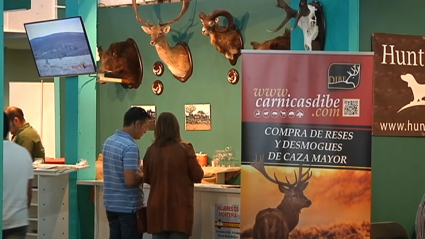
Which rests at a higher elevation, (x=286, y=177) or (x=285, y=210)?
(x=286, y=177)

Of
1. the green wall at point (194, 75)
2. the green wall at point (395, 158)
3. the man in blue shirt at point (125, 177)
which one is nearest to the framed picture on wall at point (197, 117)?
the green wall at point (194, 75)

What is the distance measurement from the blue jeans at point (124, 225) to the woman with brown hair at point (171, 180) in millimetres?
111

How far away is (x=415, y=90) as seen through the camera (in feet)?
17.4

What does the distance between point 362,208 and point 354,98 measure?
729 millimetres

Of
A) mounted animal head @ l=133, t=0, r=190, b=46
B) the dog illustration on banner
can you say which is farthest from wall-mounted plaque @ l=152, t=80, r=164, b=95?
the dog illustration on banner

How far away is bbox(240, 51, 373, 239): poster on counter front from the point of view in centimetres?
420

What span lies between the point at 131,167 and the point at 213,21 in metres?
3.31

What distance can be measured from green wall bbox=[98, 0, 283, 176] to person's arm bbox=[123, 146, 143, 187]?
3.23m

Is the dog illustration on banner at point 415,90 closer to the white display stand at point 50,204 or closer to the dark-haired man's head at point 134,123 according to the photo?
the dark-haired man's head at point 134,123

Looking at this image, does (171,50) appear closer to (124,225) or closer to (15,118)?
(15,118)

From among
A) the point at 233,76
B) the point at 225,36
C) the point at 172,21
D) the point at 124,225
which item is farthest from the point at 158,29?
the point at 124,225

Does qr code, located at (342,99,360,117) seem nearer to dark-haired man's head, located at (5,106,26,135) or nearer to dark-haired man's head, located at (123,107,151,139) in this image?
dark-haired man's head, located at (123,107,151,139)

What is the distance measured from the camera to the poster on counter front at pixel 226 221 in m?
5.69

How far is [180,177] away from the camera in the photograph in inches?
196
